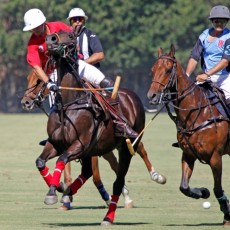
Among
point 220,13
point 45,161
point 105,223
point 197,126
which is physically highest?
point 220,13

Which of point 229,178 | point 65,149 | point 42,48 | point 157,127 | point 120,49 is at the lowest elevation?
point 120,49

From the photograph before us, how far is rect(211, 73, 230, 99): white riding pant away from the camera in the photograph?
14.7 m

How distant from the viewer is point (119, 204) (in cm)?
1730

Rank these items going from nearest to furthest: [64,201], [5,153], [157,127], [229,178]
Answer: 1. [64,201]
2. [229,178]
3. [5,153]
4. [157,127]

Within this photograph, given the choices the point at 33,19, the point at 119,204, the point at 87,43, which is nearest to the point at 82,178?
the point at 33,19

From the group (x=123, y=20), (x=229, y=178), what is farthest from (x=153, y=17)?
(x=229, y=178)

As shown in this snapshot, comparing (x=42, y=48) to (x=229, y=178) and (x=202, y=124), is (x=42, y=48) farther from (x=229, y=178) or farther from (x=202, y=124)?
(x=229, y=178)

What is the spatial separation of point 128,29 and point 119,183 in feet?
199

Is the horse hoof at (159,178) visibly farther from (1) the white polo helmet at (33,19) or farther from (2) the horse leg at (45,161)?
(1) the white polo helmet at (33,19)

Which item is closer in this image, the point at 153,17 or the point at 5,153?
the point at 5,153

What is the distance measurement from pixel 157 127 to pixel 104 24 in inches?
1192

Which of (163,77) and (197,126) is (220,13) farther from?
(197,126)

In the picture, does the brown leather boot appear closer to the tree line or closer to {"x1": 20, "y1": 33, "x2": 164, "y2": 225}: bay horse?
{"x1": 20, "y1": 33, "x2": 164, "y2": 225}: bay horse

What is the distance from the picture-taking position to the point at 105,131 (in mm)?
14273
